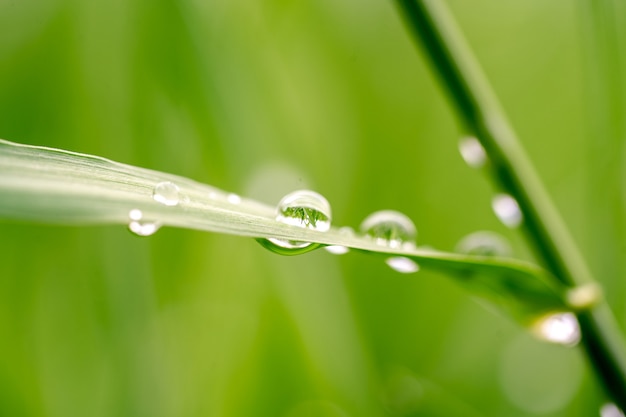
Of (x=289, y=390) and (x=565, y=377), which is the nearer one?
(x=289, y=390)

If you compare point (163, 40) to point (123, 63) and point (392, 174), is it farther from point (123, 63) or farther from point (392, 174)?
point (392, 174)

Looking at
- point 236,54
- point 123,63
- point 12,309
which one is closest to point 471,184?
point 236,54

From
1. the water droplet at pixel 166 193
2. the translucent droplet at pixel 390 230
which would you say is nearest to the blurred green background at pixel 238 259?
the translucent droplet at pixel 390 230

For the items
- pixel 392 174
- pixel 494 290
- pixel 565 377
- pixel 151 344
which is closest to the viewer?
pixel 494 290

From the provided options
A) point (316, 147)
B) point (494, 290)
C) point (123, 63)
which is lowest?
point (494, 290)

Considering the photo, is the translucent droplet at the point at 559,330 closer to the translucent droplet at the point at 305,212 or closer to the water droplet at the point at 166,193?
the translucent droplet at the point at 305,212

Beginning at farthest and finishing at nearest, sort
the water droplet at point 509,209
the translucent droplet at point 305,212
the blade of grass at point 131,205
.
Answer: the water droplet at point 509,209 < the translucent droplet at point 305,212 < the blade of grass at point 131,205

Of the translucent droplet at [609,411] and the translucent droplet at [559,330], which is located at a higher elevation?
the translucent droplet at [559,330]

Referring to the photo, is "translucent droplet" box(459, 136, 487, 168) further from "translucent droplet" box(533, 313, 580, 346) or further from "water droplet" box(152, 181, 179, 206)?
"water droplet" box(152, 181, 179, 206)
